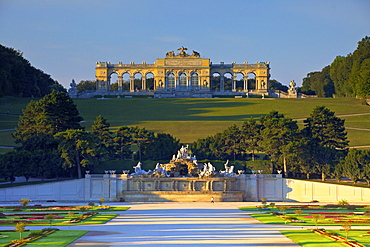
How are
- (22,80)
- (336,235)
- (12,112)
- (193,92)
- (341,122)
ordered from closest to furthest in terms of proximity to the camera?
(336,235)
(341,122)
(12,112)
(22,80)
(193,92)

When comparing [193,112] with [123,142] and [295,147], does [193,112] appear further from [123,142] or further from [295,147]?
[295,147]

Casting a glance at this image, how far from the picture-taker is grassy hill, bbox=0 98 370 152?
87081mm

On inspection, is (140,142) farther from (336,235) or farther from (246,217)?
(336,235)

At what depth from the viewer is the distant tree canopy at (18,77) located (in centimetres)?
10369

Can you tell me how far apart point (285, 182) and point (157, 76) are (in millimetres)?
76456

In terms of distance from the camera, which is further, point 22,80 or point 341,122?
point 22,80

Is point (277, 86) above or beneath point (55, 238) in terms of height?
above

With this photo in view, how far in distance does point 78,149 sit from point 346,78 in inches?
→ 2762

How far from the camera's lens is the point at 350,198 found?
62.7 m

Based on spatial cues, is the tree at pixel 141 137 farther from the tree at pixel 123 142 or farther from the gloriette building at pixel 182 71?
the gloriette building at pixel 182 71

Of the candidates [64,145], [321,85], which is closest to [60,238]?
[64,145]

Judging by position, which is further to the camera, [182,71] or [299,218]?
[182,71]

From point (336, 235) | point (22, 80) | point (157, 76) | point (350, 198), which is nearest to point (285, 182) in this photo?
point (350, 198)

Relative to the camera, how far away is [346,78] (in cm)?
12538
